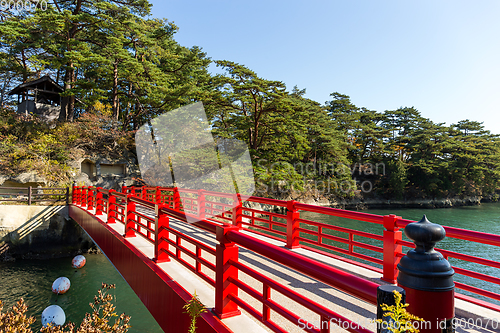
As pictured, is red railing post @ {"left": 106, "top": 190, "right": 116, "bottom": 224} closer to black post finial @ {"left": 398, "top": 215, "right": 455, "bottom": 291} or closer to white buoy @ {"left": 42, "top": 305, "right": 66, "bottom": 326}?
white buoy @ {"left": 42, "top": 305, "right": 66, "bottom": 326}

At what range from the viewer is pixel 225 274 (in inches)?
98.3

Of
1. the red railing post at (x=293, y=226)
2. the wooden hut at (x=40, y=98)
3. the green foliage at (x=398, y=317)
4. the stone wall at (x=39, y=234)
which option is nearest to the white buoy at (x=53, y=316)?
the red railing post at (x=293, y=226)

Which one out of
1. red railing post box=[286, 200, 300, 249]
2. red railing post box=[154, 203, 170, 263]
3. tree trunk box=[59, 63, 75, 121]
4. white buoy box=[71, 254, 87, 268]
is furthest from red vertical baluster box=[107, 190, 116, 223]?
tree trunk box=[59, 63, 75, 121]

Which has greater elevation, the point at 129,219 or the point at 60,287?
the point at 129,219

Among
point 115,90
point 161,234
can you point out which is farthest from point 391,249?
point 115,90

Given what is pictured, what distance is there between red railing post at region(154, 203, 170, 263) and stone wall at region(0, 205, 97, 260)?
40.6ft

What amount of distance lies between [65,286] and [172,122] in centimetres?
1470

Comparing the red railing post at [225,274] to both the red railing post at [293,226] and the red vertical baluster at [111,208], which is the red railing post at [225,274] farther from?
the red vertical baluster at [111,208]

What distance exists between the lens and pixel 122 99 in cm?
2395

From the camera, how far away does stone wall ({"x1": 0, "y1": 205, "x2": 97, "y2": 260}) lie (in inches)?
520

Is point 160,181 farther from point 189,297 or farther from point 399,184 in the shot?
point 399,184

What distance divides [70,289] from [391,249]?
444 inches

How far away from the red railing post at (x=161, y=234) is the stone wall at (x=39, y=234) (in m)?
12.4

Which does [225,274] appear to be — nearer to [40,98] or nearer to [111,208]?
[111,208]
